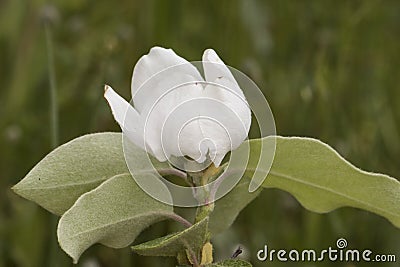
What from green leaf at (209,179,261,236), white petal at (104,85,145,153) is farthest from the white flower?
green leaf at (209,179,261,236)

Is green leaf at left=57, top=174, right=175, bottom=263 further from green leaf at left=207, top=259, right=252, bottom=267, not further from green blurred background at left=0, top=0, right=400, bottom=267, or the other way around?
green blurred background at left=0, top=0, right=400, bottom=267

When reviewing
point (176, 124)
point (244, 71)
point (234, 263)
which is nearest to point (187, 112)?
point (176, 124)

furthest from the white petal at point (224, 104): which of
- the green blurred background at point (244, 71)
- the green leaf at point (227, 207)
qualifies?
the green blurred background at point (244, 71)

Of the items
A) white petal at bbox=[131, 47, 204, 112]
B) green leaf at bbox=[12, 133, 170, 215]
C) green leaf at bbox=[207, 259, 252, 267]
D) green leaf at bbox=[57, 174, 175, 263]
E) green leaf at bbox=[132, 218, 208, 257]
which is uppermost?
white petal at bbox=[131, 47, 204, 112]

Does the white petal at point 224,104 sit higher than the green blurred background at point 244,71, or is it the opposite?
the green blurred background at point 244,71

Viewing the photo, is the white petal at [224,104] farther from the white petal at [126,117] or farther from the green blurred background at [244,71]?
the green blurred background at [244,71]

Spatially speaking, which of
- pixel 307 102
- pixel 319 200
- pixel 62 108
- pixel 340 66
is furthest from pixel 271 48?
pixel 319 200

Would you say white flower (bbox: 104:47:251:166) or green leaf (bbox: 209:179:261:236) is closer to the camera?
white flower (bbox: 104:47:251:166)
